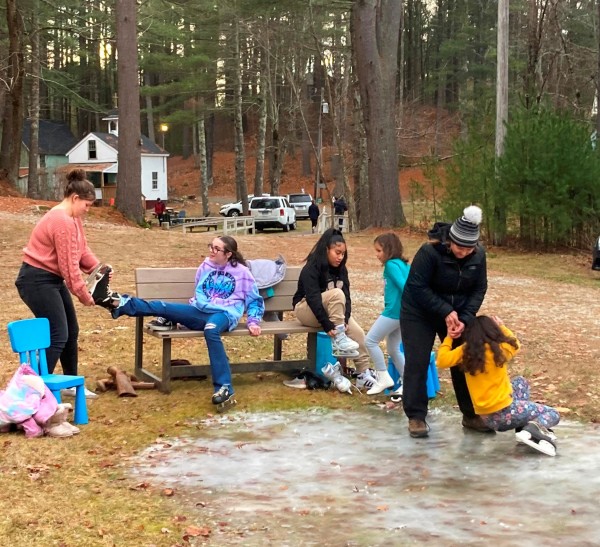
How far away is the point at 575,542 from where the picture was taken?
4.09m

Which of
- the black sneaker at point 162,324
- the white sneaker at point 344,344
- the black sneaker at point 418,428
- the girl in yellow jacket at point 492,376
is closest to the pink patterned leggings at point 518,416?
the girl in yellow jacket at point 492,376

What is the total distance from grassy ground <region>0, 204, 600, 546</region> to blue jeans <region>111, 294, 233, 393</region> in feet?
0.97

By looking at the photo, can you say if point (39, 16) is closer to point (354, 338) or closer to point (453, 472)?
point (354, 338)

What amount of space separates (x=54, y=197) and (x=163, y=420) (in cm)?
3794

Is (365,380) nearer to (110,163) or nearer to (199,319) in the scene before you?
(199,319)

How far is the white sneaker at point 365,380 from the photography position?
7.31 metres

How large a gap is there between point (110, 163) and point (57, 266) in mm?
51750

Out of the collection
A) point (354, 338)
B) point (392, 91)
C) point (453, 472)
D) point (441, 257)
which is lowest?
point (453, 472)

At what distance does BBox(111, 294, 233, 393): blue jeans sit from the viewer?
22.0 feet

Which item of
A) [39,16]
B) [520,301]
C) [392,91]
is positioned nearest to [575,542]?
[520,301]

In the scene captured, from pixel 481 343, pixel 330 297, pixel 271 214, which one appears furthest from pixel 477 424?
pixel 271 214

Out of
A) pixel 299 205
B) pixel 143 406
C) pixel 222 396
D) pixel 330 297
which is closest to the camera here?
pixel 222 396

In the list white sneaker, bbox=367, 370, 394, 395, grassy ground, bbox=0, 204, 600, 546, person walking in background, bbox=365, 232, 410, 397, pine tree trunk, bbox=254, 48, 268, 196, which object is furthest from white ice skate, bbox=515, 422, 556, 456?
pine tree trunk, bbox=254, 48, 268, 196

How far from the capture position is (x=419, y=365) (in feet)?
19.7
